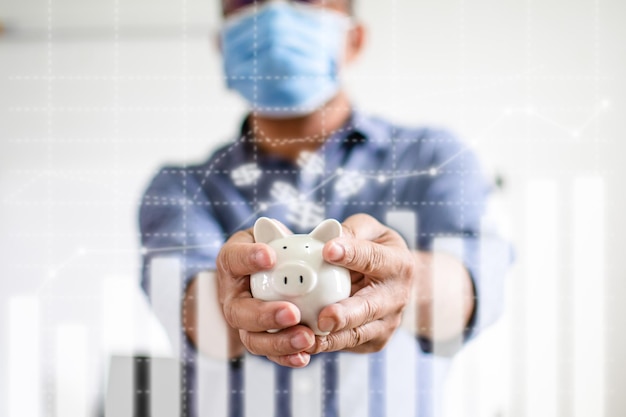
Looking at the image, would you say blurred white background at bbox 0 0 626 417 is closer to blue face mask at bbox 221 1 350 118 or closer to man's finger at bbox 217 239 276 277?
blue face mask at bbox 221 1 350 118

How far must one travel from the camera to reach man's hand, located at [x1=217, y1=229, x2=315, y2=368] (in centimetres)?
48

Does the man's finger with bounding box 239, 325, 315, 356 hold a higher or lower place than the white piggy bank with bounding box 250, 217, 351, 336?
lower

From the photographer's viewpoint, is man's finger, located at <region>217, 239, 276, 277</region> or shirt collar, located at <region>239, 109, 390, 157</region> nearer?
man's finger, located at <region>217, 239, 276, 277</region>

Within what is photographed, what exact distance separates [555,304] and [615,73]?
390 mm

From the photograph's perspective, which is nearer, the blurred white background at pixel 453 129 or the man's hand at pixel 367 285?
the man's hand at pixel 367 285

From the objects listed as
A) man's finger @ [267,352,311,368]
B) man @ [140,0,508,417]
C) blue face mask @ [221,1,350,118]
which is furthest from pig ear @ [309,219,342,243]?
blue face mask @ [221,1,350,118]

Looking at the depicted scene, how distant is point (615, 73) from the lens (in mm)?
960

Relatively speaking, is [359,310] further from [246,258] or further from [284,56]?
[284,56]

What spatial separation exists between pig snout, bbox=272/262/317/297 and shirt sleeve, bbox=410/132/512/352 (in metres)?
0.44

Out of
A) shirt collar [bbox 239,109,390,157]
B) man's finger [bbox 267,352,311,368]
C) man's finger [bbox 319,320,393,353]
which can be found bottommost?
man's finger [bbox 267,352,311,368]

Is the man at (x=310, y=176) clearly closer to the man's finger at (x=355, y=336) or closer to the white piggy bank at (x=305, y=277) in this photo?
the man's finger at (x=355, y=336)

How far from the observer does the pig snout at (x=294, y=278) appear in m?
0.47

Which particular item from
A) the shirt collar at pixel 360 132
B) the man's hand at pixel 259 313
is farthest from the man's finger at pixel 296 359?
the shirt collar at pixel 360 132

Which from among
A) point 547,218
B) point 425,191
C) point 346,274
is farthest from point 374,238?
point 547,218
